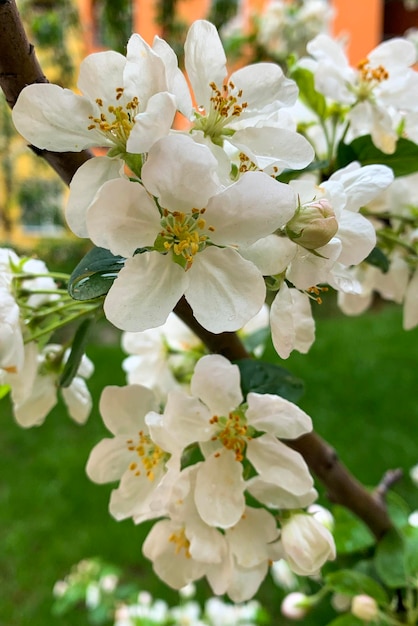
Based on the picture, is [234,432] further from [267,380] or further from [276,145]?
[276,145]

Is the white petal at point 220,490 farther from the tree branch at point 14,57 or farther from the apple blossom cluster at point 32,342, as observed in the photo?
the tree branch at point 14,57

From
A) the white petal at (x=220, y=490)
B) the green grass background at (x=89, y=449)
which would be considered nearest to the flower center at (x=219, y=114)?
the white petal at (x=220, y=490)

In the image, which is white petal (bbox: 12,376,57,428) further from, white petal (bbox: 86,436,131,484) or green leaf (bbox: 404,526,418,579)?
green leaf (bbox: 404,526,418,579)

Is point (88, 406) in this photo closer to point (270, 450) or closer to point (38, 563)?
point (270, 450)

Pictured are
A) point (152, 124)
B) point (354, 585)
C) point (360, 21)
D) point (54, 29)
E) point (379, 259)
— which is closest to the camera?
point (152, 124)

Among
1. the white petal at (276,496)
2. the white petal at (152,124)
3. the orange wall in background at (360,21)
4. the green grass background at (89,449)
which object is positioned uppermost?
the white petal at (152,124)

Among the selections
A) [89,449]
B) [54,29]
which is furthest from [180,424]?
[54,29]
